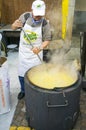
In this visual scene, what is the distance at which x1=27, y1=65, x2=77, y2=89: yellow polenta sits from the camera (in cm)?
255

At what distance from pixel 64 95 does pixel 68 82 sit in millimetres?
385

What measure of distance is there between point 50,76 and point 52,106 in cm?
57

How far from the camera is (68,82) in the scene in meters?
2.60

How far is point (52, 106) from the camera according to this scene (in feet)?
7.52

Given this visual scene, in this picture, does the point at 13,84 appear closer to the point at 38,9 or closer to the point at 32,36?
the point at 32,36

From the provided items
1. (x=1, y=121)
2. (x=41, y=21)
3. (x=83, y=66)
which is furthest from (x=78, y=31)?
(x=1, y=121)

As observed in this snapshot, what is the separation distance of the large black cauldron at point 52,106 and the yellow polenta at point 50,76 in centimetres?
15

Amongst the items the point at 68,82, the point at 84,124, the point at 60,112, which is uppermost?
the point at 68,82

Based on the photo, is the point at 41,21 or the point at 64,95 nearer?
the point at 64,95

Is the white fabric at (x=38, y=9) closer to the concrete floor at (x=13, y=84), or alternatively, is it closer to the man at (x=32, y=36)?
the man at (x=32, y=36)

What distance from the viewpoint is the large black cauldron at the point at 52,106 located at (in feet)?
7.46

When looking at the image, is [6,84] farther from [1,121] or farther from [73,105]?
[73,105]

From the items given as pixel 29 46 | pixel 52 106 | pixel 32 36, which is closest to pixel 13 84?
pixel 29 46

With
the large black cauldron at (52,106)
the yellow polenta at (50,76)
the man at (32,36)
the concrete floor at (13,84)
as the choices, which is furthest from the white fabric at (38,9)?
the concrete floor at (13,84)
